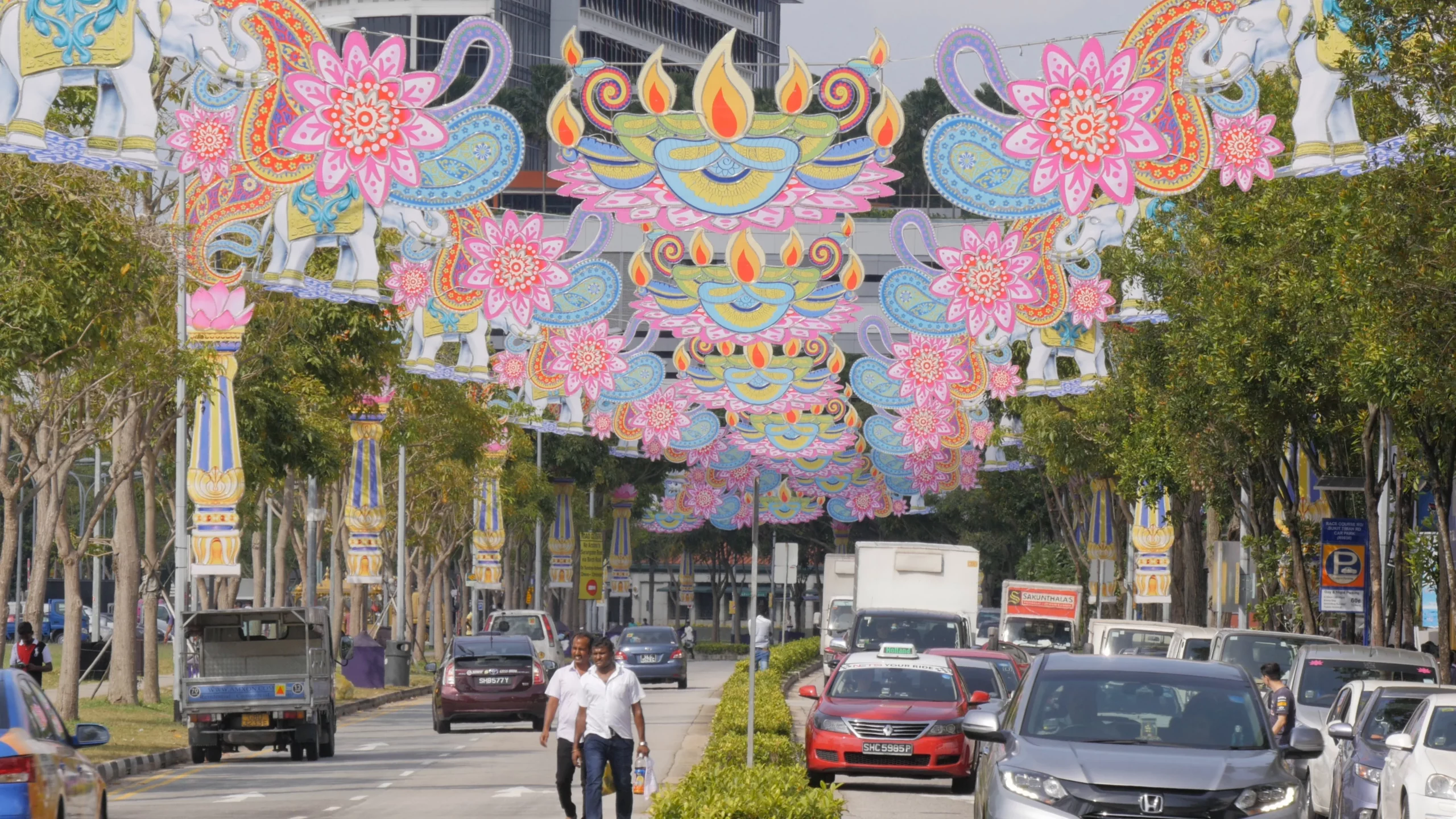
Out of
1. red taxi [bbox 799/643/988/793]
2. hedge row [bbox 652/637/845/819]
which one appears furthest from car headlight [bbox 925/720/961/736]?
hedge row [bbox 652/637/845/819]

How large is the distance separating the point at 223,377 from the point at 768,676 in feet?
35.8

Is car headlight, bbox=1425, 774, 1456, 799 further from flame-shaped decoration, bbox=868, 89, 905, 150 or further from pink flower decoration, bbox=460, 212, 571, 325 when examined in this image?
pink flower decoration, bbox=460, 212, 571, 325

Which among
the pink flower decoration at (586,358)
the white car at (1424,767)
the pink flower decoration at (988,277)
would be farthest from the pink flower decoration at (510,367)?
the white car at (1424,767)

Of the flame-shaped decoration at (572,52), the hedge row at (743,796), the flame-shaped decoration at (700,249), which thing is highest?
the flame-shaped decoration at (572,52)

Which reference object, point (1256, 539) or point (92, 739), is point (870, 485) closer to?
point (1256, 539)

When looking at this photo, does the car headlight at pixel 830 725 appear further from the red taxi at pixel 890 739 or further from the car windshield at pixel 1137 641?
the car windshield at pixel 1137 641

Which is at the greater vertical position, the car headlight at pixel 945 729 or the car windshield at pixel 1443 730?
the car windshield at pixel 1443 730

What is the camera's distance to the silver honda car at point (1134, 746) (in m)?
11.6

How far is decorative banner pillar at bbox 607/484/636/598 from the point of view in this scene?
258ft

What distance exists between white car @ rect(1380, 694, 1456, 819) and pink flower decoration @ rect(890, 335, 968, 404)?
25119 millimetres

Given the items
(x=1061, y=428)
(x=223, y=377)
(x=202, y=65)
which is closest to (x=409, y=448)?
Result: (x=1061, y=428)

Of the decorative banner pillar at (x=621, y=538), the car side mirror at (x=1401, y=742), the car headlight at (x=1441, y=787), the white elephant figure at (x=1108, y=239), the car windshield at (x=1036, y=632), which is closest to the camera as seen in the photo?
the car headlight at (x=1441, y=787)

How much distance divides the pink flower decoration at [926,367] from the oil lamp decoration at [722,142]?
12.0 m

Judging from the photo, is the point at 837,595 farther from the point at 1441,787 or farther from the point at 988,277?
the point at 1441,787
